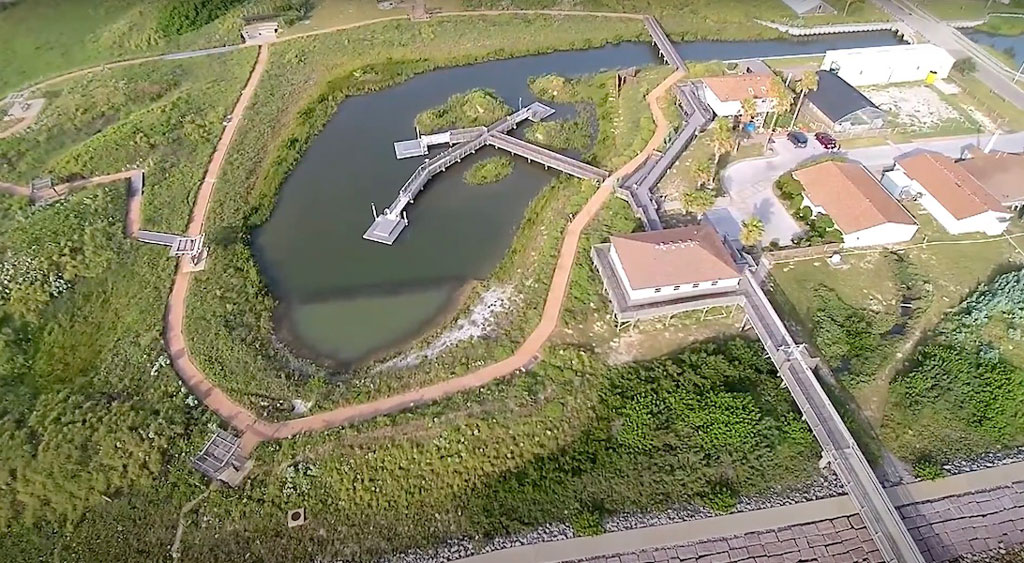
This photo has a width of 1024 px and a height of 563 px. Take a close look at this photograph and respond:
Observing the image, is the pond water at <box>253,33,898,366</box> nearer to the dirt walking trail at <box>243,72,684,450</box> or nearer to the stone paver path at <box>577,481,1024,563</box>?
the dirt walking trail at <box>243,72,684,450</box>

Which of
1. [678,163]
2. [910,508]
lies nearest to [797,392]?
[910,508]

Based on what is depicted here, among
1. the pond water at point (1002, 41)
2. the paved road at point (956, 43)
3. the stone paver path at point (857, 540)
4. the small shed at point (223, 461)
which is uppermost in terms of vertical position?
the paved road at point (956, 43)

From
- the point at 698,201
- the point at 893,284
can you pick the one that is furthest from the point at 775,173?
the point at 893,284

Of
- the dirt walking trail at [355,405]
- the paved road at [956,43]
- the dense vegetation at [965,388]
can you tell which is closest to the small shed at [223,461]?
the dirt walking trail at [355,405]

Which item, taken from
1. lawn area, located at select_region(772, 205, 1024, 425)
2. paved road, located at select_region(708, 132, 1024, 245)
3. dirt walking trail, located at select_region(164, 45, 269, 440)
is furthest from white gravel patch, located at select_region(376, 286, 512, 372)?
lawn area, located at select_region(772, 205, 1024, 425)

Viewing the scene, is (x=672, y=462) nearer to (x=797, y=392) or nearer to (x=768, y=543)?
(x=768, y=543)

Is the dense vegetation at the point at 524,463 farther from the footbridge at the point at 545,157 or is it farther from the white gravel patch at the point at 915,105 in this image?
the white gravel patch at the point at 915,105
